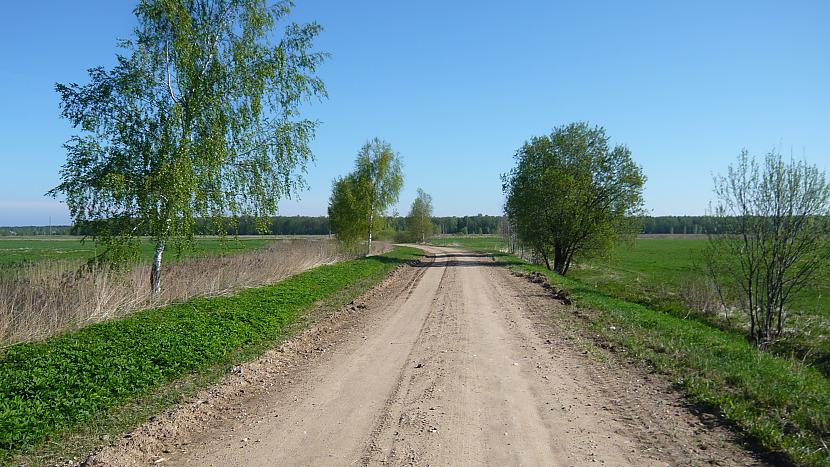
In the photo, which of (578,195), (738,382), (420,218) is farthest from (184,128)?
(420,218)

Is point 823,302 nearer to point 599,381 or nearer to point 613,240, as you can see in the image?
point 613,240

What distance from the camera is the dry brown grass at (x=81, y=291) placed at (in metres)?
8.72

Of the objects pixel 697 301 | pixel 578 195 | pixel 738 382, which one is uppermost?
pixel 578 195

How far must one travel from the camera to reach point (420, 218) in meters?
96.0

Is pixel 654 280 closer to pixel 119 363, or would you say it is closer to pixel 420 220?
→ pixel 119 363

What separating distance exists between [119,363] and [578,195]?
31.7m

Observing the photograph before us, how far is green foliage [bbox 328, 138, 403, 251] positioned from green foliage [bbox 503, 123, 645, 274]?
13.0 metres

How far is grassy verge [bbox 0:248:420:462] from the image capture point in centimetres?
571

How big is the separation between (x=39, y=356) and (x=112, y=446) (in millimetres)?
3235

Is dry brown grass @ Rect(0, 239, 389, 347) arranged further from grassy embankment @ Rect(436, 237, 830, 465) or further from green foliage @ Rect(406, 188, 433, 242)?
green foliage @ Rect(406, 188, 433, 242)

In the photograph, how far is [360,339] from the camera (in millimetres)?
10891

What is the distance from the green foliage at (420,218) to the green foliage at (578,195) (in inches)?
2307

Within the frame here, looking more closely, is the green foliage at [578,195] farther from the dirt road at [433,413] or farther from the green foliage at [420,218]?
the green foliage at [420,218]

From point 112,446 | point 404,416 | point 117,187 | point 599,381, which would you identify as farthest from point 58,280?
point 599,381
